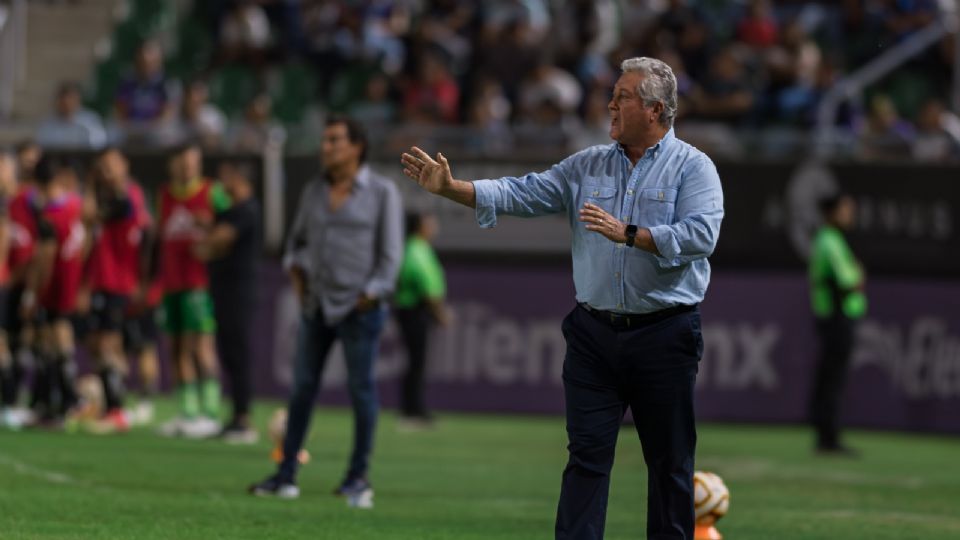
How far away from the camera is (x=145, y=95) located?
23.4m

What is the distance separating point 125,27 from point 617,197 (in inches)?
771

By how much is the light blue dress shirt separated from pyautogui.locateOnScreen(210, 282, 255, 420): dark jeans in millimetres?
8308

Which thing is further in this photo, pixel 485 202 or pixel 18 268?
pixel 18 268

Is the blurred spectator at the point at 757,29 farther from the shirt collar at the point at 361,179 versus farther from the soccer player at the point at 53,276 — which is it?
the shirt collar at the point at 361,179

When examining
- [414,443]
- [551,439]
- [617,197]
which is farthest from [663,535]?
[551,439]

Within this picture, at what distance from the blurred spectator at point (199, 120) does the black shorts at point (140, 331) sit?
217 cm

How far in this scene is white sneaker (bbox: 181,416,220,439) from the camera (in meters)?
16.1

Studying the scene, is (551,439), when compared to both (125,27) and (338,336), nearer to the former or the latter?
(338,336)

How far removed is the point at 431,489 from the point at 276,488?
1.70 metres

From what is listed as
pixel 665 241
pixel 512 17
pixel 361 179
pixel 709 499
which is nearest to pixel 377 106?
pixel 512 17

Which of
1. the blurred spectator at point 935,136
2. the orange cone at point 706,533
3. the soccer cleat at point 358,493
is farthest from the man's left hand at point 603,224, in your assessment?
the blurred spectator at point 935,136

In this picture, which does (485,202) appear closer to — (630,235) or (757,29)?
(630,235)

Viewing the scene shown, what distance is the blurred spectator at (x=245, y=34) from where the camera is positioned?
2520 centimetres

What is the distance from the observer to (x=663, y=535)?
798cm
